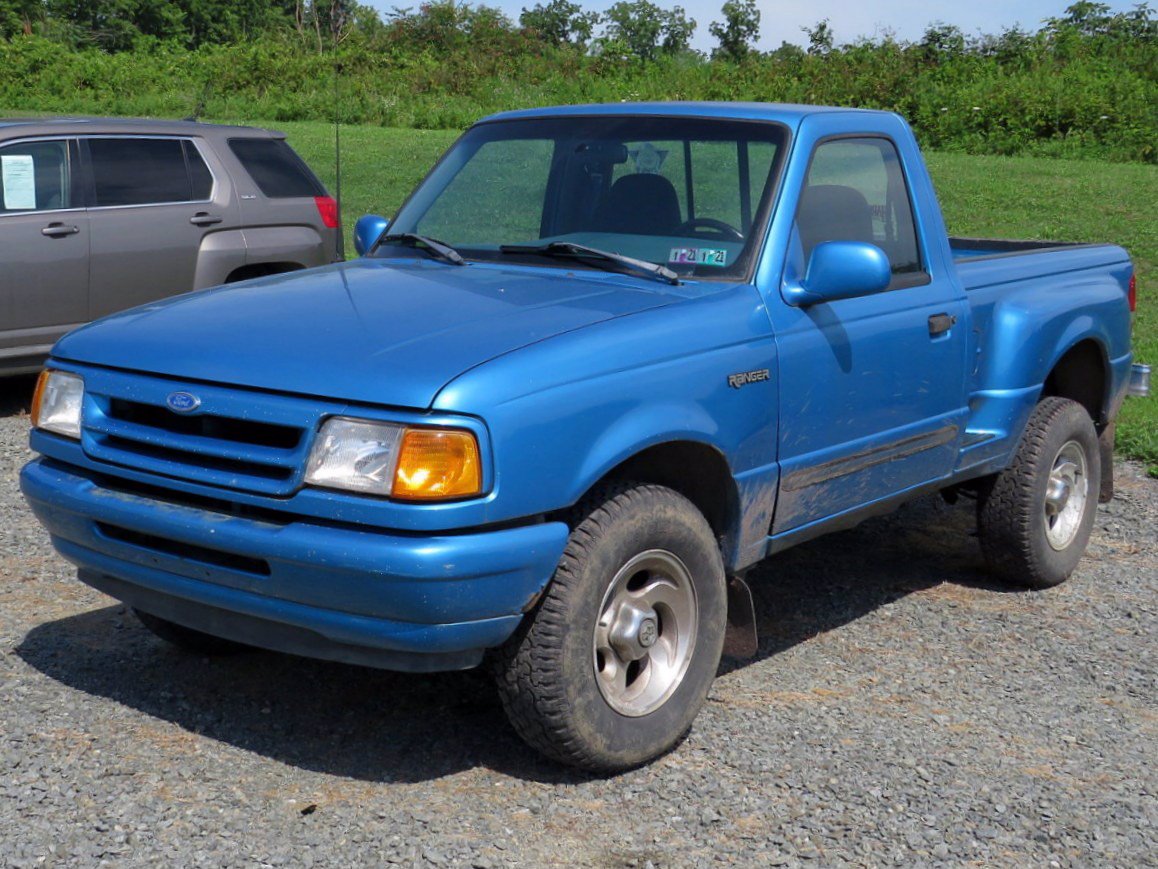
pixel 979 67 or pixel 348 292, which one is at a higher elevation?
pixel 979 67

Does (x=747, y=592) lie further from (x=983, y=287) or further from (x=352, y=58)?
(x=352, y=58)

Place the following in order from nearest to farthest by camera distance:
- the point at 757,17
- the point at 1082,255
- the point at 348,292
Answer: the point at 348,292, the point at 1082,255, the point at 757,17

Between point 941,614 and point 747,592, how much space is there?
61.0 inches

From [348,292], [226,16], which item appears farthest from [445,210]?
[226,16]

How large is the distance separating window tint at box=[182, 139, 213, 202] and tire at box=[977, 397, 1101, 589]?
565cm

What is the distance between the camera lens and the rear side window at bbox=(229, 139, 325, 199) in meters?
9.83

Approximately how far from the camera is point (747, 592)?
15.0ft

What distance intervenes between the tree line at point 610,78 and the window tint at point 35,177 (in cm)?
1563

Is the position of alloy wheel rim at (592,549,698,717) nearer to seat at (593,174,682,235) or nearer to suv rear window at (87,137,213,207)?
seat at (593,174,682,235)

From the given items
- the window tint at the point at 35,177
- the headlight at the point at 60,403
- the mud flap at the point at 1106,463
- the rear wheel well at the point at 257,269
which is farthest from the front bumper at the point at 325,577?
the rear wheel well at the point at 257,269

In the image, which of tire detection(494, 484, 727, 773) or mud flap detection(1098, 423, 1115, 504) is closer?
tire detection(494, 484, 727, 773)

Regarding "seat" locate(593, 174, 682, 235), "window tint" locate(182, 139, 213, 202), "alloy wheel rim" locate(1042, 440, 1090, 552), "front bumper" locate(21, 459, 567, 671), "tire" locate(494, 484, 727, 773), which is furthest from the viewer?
"window tint" locate(182, 139, 213, 202)

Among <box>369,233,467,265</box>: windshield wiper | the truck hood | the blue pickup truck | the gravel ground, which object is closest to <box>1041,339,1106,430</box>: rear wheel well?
the blue pickup truck

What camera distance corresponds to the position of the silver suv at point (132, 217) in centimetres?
871
